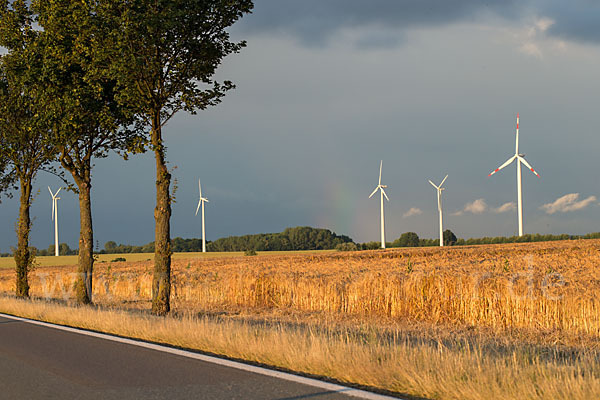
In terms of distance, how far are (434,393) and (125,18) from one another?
42.1 feet

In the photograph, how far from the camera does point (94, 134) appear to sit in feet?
76.3

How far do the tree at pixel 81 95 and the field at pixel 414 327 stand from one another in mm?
4279

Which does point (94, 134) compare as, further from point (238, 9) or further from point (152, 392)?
point (152, 392)

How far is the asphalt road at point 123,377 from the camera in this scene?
22.7 ft

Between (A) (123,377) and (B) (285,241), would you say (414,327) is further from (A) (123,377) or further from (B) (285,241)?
(B) (285,241)

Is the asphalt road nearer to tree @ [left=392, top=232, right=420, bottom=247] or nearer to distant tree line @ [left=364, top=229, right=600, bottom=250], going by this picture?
distant tree line @ [left=364, top=229, right=600, bottom=250]

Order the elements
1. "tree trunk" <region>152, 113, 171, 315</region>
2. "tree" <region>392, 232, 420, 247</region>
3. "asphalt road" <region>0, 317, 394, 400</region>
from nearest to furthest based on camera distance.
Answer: "asphalt road" <region>0, 317, 394, 400</region>, "tree trunk" <region>152, 113, 171, 315</region>, "tree" <region>392, 232, 420, 247</region>

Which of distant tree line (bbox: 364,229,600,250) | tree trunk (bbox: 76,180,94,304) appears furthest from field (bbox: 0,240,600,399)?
distant tree line (bbox: 364,229,600,250)

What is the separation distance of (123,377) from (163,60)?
452 inches

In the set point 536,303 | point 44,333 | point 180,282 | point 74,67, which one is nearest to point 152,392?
point 44,333

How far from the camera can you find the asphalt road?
6.91 metres

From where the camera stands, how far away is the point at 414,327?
14.3 meters

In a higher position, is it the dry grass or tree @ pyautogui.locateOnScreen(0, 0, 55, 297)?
tree @ pyautogui.locateOnScreen(0, 0, 55, 297)

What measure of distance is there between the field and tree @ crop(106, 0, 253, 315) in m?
2.73
